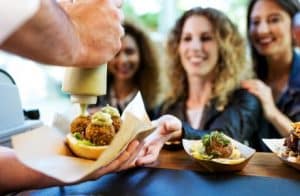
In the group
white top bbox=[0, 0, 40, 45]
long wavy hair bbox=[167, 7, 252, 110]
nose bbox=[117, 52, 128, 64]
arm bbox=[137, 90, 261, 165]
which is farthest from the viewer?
nose bbox=[117, 52, 128, 64]

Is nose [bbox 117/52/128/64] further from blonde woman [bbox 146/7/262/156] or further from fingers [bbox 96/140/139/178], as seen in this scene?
fingers [bbox 96/140/139/178]

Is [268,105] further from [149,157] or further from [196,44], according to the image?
[149,157]

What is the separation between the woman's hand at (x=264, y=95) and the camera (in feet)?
4.99

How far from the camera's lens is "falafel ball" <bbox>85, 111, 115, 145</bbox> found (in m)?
0.70

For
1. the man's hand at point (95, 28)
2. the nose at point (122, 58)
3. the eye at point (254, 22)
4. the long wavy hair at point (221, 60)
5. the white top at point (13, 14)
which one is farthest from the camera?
the nose at point (122, 58)

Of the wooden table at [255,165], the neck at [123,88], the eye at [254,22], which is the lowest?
the neck at [123,88]

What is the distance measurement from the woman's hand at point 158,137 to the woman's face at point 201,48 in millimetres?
637

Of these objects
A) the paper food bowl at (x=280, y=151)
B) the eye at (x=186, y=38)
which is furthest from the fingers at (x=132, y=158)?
the eye at (x=186, y=38)

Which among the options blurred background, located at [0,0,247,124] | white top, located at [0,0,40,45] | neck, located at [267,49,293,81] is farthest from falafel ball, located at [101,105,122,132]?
blurred background, located at [0,0,247,124]

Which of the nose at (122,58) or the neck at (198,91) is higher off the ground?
the nose at (122,58)

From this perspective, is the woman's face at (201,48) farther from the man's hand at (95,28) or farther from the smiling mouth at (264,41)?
the man's hand at (95,28)

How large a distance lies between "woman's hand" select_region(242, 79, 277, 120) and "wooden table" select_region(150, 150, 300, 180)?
670 mm

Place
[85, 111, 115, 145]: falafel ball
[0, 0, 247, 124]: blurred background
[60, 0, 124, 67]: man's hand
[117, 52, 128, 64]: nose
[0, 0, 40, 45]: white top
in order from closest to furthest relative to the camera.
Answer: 1. [0, 0, 40, 45]: white top
2. [60, 0, 124, 67]: man's hand
3. [85, 111, 115, 145]: falafel ball
4. [117, 52, 128, 64]: nose
5. [0, 0, 247, 124]: blurred background

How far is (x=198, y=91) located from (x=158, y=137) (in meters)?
0.77
